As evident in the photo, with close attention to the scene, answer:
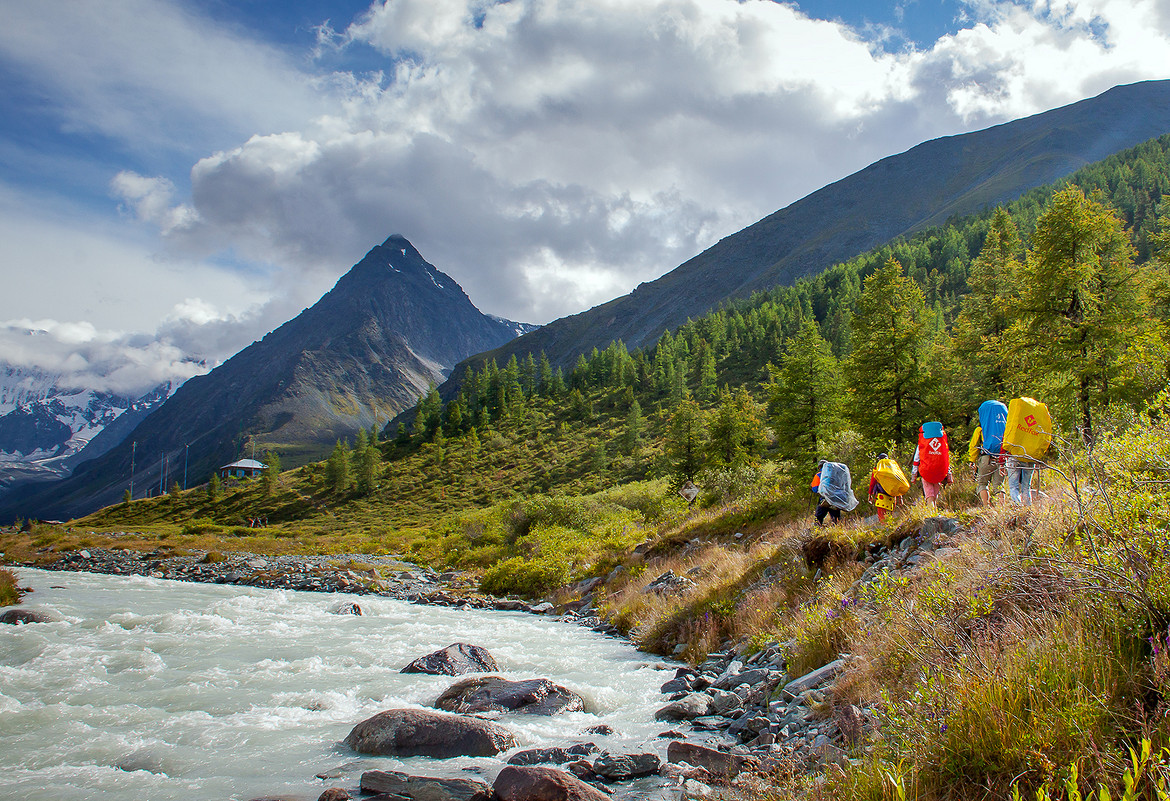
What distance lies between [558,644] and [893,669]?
10040mm

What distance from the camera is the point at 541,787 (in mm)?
5473

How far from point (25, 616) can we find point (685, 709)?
16.3 metres

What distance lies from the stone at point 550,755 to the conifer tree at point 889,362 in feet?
65.2

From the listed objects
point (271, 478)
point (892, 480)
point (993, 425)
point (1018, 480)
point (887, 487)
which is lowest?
point (887, 487)

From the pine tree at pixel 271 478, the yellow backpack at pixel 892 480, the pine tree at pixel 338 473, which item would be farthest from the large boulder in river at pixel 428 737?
the pine tree at pixel 271 478

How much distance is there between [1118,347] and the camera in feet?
65.1

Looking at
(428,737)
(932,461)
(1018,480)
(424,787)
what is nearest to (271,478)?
(428,737)

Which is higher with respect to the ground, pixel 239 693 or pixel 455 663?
pixel 239 693

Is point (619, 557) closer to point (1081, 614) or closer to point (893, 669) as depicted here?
point (893, 669)

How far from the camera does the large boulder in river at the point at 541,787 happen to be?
17.9ft

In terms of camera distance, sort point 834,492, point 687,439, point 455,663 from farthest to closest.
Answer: point 687,439 < point 834,492 < point 455,663

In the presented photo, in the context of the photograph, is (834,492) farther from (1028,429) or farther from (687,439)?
(687,439)

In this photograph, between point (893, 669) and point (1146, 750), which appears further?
point (893, 669)

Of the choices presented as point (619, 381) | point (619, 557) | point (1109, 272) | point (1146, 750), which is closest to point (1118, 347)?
point (1109, 272)
